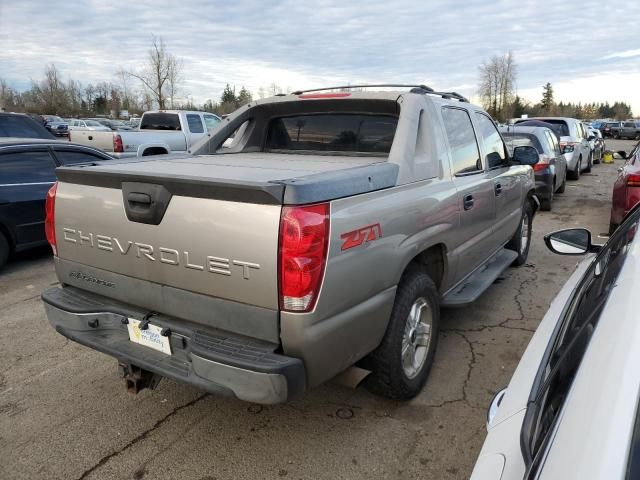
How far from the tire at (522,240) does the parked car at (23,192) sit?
598 centimetres

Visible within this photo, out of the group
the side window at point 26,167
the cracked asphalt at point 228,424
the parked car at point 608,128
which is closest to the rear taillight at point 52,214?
the cracked asphalt at point 228,424

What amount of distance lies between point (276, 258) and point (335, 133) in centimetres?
204

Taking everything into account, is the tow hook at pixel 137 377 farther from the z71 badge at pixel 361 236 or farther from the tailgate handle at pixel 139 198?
the z71 badge at pixel 361 236

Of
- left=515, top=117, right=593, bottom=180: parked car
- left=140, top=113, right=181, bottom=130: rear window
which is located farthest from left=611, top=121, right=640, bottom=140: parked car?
left=140, top=113, right=181, bottom=130: rear window

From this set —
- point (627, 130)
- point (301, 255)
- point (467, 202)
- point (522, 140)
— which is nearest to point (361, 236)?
point (301, 255)

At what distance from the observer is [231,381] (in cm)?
220

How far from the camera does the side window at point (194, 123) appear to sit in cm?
1366

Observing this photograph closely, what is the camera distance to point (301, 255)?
2.12m

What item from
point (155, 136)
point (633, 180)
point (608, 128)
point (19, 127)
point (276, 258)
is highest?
point (19, 127)

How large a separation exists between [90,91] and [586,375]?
83.1 metres

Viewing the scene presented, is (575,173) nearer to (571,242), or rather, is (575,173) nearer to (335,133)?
(335,133)

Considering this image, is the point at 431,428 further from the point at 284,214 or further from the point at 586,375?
the point at 586,375

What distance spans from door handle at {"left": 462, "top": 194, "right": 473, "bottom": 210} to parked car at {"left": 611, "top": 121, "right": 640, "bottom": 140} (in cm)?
4903

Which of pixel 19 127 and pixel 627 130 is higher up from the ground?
pixel 19 127
